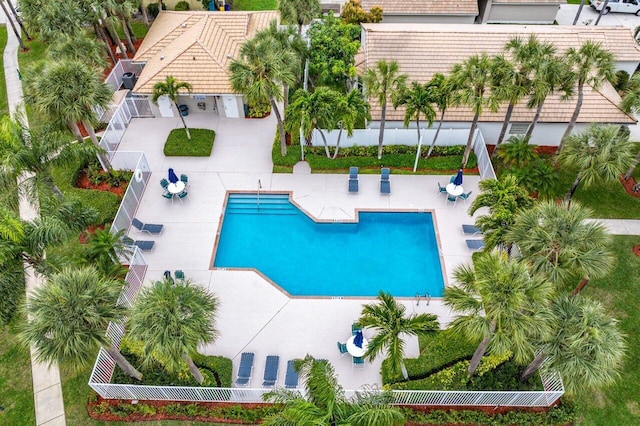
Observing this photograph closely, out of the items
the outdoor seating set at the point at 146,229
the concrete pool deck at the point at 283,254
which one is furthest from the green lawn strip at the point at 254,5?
the outdoor seating set at the point at 146,229

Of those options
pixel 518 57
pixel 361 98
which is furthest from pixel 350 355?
pixel 518 57

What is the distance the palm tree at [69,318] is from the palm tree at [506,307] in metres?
11.3

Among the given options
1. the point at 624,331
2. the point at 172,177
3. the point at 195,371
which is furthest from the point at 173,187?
the point at 624,331

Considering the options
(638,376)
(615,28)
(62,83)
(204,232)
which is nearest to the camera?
(638,376)

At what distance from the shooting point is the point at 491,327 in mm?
13094

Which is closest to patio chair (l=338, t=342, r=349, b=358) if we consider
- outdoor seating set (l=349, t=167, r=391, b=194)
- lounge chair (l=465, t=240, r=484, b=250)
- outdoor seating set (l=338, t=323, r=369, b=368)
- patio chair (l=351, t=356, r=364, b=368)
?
outdoor seating set (l=338, t=323, r=369, b=368)

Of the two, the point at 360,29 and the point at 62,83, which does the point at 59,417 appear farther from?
the point at 360,29

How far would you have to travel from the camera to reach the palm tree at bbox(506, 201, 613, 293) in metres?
14.0

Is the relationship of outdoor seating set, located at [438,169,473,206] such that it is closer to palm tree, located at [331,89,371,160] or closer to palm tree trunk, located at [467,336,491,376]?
palm tree, located at [331,89,371,160]

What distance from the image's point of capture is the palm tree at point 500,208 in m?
16.3

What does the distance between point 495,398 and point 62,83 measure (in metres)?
23.0

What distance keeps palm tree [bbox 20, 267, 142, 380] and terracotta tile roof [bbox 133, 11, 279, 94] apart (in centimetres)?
1636

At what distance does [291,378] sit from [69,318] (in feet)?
26.8

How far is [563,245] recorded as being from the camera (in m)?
14.3
